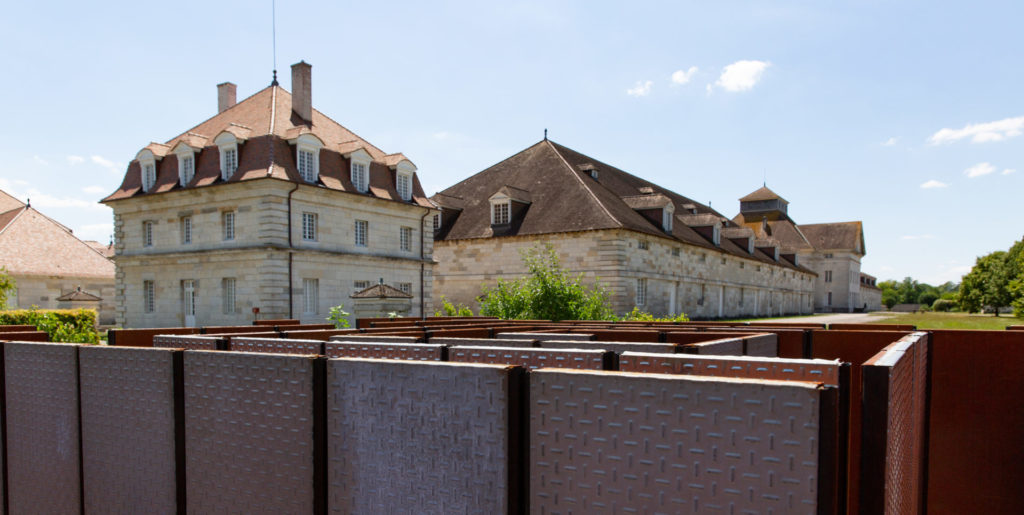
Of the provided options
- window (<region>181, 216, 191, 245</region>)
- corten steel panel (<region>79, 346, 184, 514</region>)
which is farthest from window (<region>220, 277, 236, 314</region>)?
corten steel panel (<region>79, 346, 184, 514</region>)

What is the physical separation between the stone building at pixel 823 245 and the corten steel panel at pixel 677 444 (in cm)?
7710

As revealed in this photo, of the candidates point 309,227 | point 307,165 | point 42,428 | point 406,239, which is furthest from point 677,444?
point 406,239

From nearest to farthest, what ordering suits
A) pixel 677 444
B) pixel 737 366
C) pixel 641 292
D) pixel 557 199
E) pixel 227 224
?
pixel 677 444 → pixel 737 366 → pixel 227 224 → pixel 641 292 → pixel 557 199

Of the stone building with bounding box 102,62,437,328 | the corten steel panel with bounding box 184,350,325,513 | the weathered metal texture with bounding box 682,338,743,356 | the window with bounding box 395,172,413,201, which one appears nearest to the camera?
the corten steel panel with bounding box 184,350,325,513

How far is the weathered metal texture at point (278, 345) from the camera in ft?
13.2

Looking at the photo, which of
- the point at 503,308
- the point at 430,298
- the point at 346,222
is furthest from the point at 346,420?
the point at 430,298

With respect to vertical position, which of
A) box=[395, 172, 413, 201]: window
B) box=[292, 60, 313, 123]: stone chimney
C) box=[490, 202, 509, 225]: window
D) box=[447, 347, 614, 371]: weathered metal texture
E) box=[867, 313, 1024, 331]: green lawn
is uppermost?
box=[292, 60, 313, 123]: stone chimney

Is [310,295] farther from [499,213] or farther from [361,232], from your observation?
[499,213]

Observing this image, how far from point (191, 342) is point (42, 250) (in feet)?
128

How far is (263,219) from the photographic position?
959 inches

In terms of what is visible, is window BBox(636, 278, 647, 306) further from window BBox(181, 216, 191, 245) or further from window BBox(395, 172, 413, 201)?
window BBox(181, 216, 191, 245)

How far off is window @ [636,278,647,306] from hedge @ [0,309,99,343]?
23985 mm

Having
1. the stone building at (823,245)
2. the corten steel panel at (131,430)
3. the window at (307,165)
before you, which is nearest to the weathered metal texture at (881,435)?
the corten steel panel at (131,430)

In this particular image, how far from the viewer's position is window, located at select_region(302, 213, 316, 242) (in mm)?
25938
